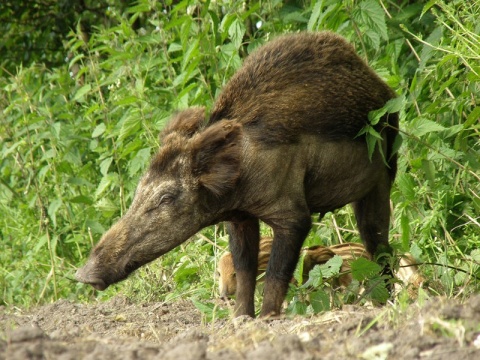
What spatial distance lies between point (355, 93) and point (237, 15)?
1.43 metres

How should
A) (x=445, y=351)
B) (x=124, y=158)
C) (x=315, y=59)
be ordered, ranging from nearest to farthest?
(x=445, y=351), (x=315, y=59), (x=124, y=158)

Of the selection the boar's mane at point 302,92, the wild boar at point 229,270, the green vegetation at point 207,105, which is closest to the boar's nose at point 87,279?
the green vegetation at point 207,105

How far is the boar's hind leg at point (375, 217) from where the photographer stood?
571cm

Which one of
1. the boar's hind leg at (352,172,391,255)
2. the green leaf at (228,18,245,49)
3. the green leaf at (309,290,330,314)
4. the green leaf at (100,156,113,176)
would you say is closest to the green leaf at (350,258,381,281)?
the green leaf at (309,290,330,314)

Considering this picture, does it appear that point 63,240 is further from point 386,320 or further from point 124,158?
point 386,320

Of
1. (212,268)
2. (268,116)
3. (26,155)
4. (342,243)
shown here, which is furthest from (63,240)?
(268,116)

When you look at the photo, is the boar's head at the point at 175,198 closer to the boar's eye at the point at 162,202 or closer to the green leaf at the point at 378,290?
the boar's eye at the point at 162,202

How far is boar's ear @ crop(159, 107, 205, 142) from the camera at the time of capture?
5.20m

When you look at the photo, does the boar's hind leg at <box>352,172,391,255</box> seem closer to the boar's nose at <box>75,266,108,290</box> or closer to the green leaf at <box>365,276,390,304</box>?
the green leaf at <box>365,276,390,304</box>

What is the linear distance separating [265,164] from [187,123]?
1.99ft

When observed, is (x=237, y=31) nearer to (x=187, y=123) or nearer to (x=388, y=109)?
(x=187, y=123)

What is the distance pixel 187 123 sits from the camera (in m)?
5.23

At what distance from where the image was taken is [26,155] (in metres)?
7.69

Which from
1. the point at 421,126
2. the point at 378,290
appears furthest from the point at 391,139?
the point at 378,290
